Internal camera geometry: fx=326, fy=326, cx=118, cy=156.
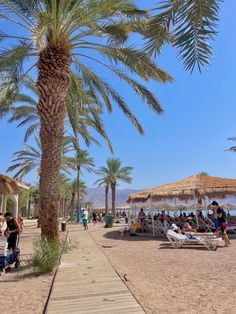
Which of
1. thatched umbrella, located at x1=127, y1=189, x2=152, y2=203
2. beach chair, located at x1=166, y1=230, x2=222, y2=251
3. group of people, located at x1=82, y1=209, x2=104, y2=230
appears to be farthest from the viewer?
group of people, located at x1=82, y1=209, x2=104, y2=230

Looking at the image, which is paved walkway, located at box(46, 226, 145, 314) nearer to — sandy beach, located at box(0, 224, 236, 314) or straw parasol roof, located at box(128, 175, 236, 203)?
sandy beach, located at box(0, 224, 236, 314)

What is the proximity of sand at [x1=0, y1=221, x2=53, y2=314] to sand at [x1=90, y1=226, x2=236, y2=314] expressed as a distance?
162 cm

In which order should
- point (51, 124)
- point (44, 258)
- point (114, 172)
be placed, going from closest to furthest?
point (44, 258), point (51, 124), point (114, 172)

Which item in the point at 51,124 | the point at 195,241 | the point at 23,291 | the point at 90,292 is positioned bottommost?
the point at 23,291

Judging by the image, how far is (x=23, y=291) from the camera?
610 cm

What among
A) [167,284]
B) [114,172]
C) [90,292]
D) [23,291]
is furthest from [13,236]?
[114,172]

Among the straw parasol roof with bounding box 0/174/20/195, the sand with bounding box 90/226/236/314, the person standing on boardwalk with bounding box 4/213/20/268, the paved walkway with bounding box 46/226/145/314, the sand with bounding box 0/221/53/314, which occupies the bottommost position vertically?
the sand with bounding box 0/221/53/314

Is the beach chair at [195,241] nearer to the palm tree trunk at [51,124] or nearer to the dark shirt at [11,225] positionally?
the palm tree trunk at [51,124]

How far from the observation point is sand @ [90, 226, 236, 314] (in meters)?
4.93

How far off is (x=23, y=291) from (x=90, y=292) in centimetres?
143

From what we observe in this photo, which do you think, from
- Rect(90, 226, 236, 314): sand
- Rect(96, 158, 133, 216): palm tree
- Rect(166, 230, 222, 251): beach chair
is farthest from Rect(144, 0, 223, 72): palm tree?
Rect(96, 158, 133, 216): palm tree

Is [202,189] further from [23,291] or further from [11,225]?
[23,291]

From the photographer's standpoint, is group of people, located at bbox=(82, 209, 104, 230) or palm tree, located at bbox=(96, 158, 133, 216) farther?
palm tree, located at bbox=(96, 158, 133, 216)

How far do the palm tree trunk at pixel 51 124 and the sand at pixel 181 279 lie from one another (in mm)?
2376
